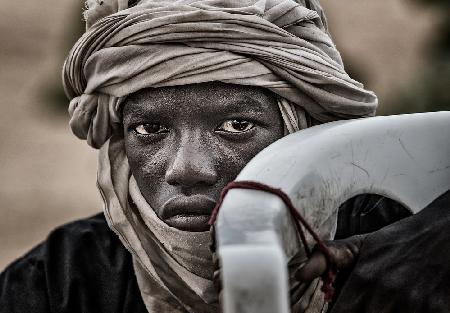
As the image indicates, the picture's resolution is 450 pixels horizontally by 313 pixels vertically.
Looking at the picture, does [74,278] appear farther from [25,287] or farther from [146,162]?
[146,162]

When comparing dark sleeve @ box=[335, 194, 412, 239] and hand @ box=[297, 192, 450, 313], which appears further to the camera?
dark sleeve @ box=[335, 194, 412, 239]

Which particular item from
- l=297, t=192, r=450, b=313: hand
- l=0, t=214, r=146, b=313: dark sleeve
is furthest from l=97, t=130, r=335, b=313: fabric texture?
l=297, t=192, r=450, b=313: hand

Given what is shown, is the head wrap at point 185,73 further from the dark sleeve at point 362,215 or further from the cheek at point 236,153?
the dark sleeve at point 362,215

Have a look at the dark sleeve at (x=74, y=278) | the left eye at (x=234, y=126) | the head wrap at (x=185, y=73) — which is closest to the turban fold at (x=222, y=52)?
the head wrap at (x=185, y=73)

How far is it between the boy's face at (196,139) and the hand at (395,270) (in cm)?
67

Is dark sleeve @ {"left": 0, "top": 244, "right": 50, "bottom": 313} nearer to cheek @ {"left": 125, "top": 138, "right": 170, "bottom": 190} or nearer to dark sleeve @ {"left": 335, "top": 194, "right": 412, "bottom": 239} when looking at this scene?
cheek @ {"left": 125, "top": 138, "right": 170, "bottom": 190}

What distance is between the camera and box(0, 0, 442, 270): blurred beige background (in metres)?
11.0

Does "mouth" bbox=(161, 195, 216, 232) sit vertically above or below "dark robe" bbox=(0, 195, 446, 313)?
above

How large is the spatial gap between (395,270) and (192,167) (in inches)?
30.7

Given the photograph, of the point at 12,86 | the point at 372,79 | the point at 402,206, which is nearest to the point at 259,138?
the point at 402,206

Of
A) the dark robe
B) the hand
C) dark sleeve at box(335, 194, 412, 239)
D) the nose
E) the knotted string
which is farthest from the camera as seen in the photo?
the dark robe

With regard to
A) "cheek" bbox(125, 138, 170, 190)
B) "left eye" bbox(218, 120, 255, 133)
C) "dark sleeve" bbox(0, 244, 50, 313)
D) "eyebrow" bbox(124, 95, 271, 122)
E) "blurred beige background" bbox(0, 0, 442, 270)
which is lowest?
"blurred beige background" bbox(0, 0, 442, 270)

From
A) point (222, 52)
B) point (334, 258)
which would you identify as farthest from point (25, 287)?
point (334, 258)

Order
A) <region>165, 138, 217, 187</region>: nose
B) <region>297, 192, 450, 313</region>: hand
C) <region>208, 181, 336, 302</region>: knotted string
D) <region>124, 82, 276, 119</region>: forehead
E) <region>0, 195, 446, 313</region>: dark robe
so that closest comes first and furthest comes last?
<region>208, 181, 336, 302</region>: knotted string, <region>297, 192, 450, 313</region>: hand, <region>165, 138, 217, 187</region>: nose, <region>124, 82, 276, 119</region>: forehead, <region>0, 195, 446, 313</region>: dark robe
